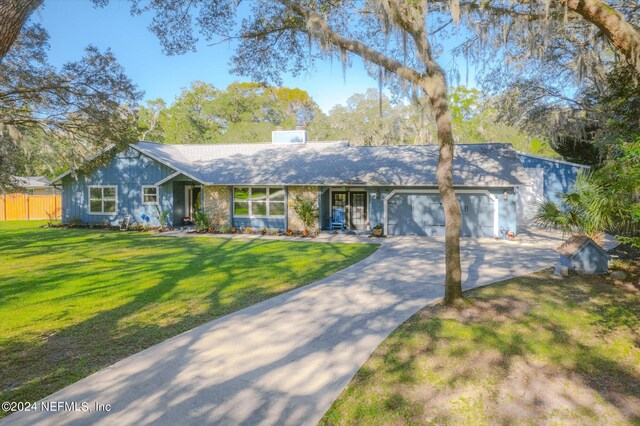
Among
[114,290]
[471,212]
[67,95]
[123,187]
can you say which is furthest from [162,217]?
[471,212]

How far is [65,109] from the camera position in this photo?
11.4 metres

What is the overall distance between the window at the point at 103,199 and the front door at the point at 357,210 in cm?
1177

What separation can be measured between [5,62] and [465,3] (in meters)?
11.4

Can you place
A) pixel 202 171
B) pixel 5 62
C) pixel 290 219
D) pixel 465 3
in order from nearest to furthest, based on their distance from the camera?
pixel 465 3 → pixel 5 62 → pixel 290 219 → pixel 202 171

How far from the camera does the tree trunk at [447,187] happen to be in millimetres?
6312

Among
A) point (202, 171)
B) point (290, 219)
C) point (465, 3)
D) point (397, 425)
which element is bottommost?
point (397, 425)

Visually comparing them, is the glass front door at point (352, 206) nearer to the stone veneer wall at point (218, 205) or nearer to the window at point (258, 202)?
the window at point (258, 202)

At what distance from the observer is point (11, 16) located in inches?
141

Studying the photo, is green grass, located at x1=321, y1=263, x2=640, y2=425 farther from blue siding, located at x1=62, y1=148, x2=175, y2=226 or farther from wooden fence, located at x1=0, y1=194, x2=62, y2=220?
wooden fence, located at x1=0, y1=194, x2=62, y2=220

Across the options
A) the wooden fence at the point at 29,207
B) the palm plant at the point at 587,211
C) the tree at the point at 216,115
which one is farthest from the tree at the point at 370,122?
the palm plant at the point at 587,211

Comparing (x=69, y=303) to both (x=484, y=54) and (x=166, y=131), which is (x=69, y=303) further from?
(x=166, y=131)

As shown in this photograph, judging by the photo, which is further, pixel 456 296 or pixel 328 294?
pixel 328 294

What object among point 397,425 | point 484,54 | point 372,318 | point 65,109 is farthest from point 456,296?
point 65,109

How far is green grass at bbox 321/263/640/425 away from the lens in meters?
3.41
